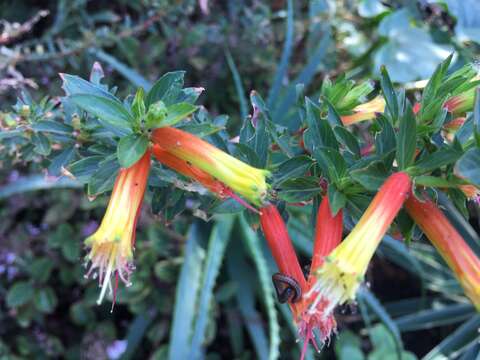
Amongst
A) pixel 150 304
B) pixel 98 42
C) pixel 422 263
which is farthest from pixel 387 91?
pixel 422 263

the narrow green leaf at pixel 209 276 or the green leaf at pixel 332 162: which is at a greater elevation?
the green leaf at pixel 332 162

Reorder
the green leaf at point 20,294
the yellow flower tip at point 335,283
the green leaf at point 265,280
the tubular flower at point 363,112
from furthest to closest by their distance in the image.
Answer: the green leaf at point 20,294 → the green leaf at point 265,280 → the tubular flower at point 363,112 → the yellow flower tip at point 335,283

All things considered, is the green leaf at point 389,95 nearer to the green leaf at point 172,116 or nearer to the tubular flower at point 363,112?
the tubular flower at point 363,112

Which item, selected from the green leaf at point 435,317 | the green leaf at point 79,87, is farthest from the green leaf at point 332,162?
Result: the green leaf at point 435,317

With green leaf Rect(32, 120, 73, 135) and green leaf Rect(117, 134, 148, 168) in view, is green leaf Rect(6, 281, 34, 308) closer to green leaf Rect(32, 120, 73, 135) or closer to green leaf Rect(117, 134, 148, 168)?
green leaf Rect(32, 120, 73, 135)

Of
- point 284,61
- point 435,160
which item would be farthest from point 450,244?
point 284,61

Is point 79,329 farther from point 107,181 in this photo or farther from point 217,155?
point 217,155

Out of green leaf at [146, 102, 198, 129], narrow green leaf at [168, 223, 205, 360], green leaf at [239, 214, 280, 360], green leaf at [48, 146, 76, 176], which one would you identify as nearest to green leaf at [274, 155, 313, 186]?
green leaf at [146, 102, 198, 129]
